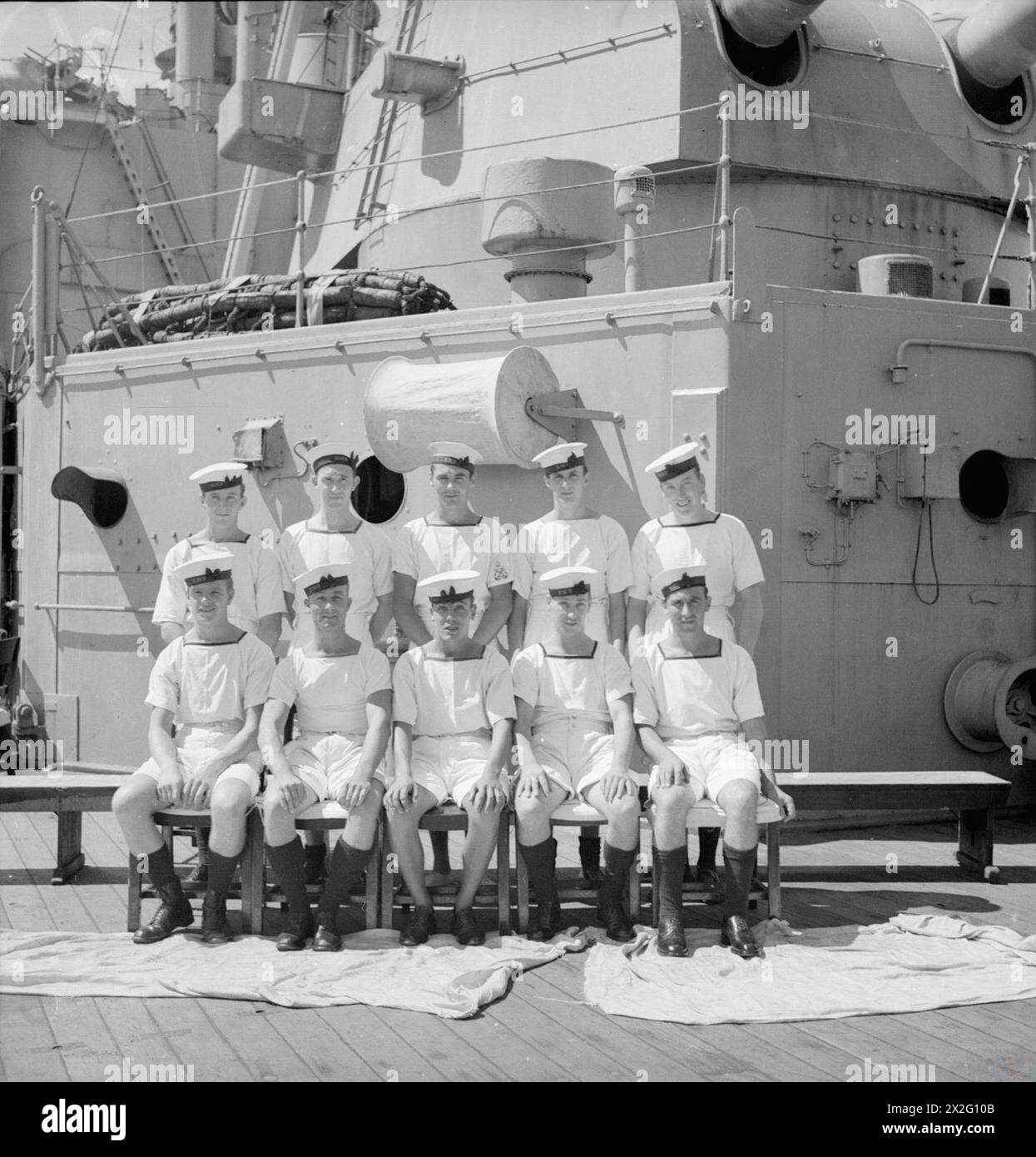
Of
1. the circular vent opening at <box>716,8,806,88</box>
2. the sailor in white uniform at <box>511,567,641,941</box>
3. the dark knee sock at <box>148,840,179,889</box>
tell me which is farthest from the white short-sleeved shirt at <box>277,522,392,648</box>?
the circular vent opening at <box>716,8,806,88</box>

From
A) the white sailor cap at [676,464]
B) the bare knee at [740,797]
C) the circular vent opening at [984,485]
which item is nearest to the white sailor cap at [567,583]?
the white sailor cap at [676,464]

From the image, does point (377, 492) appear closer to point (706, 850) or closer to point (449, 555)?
point (449, 555)

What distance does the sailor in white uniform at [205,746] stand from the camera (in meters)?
4.89

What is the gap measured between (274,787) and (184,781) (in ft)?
1.20

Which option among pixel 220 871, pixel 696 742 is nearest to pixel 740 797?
pixel 696 742

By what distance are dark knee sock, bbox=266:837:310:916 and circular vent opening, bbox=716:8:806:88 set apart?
551 centimetres

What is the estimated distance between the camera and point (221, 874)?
4.89m

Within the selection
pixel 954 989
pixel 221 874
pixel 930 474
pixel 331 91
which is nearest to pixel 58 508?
pixel 331 91

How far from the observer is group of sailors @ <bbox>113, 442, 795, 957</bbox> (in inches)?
192

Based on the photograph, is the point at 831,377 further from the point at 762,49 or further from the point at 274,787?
the point at 274,787

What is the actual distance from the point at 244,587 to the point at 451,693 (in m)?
1.15

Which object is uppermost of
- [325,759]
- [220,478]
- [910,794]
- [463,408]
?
[463,408]

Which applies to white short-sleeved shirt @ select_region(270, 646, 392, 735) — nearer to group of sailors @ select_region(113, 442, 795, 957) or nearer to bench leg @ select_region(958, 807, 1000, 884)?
group of sailors @ select_region(113, 442, 795, 957)

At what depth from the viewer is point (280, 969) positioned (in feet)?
14.9
